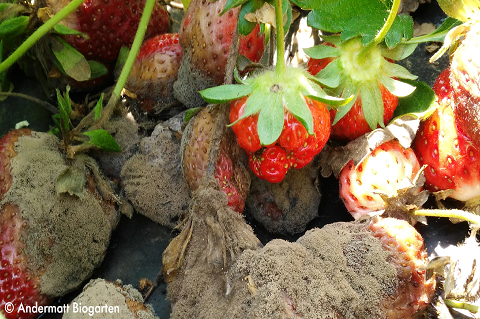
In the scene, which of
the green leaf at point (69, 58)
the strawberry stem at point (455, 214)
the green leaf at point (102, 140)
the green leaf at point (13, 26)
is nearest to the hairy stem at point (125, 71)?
the green leaf at point (102, 140)

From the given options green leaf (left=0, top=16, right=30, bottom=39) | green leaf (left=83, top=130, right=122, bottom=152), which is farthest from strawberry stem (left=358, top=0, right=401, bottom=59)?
green leaf (left=0, top=16, right=30, bottom=39)

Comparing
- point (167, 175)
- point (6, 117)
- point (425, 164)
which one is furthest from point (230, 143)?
point (6, 117)

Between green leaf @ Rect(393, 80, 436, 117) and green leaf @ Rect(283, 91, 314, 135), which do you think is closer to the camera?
green leaf @ Rect(283, 91, 314, 135)

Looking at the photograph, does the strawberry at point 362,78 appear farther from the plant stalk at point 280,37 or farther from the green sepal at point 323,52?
the plant stalk at point 280,37

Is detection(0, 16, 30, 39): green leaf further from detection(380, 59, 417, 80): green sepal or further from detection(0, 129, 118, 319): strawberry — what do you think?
detection(380, 59, 417, 80): green sepal

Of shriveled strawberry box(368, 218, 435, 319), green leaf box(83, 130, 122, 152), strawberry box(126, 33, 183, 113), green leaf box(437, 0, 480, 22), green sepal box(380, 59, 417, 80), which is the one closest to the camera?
shriveled strawberry box(368, 218, 435, 319)

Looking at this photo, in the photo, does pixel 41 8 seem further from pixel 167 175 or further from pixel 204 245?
pixel 204 245

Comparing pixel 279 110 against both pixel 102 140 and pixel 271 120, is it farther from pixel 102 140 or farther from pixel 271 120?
pixel 102 140
